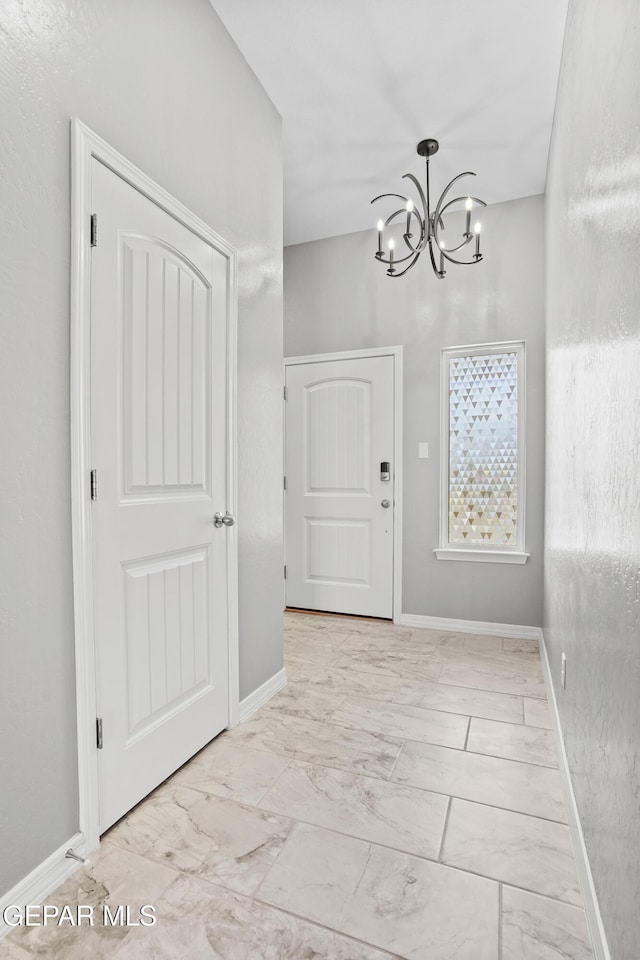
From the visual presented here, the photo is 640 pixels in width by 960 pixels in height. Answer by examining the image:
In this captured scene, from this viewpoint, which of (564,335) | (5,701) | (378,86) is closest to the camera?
(5,701)

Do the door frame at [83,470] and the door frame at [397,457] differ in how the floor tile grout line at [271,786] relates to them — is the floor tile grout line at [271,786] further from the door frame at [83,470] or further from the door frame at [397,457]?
the door frame at [397,457]

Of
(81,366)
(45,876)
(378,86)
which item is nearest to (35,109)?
(81,366)

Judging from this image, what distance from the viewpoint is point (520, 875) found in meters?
1.42

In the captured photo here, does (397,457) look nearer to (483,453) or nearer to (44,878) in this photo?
(483,453)

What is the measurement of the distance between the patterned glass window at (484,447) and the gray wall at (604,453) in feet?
4.80

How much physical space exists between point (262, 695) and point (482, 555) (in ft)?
5.83

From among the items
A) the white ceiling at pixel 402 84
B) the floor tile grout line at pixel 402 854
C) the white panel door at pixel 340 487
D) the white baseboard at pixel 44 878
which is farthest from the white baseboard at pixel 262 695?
the white ceiling at pixel 402 84

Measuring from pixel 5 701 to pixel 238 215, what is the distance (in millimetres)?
2036

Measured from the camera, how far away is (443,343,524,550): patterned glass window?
348 cm

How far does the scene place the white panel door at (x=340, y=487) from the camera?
377 centimetres

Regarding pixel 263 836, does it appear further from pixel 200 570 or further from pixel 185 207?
pixel 185 207

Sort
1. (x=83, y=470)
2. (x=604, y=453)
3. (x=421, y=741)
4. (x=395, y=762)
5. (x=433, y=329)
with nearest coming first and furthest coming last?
(x=604, y=453) < (x=83, y=470) < (x=395, y=762) < (x=421, y=741) < (x=433, y=329)

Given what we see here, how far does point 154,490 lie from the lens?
1.80 metres

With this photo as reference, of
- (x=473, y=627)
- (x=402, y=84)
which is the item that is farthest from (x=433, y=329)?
(x=473, y=627)
